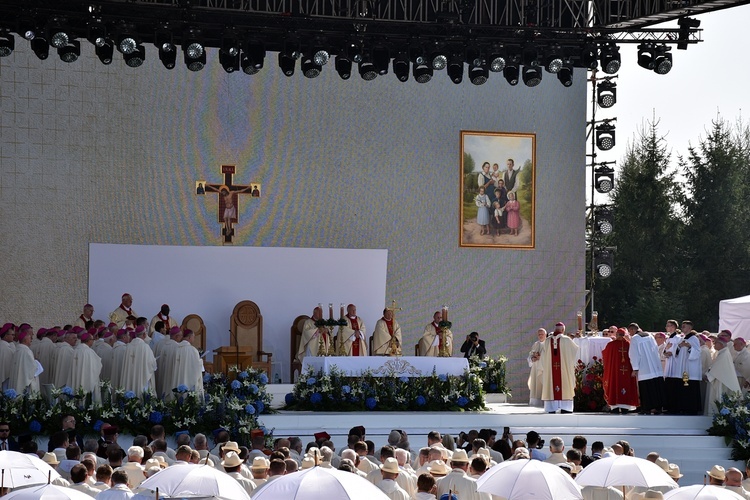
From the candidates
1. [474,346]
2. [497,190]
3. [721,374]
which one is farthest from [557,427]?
[497,190]

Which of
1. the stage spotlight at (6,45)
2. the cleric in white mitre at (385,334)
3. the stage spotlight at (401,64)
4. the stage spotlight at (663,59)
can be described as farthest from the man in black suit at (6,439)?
the stage spotlight at (663,59)

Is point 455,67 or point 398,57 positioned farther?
point 455,67

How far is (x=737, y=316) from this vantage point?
26.7 meters

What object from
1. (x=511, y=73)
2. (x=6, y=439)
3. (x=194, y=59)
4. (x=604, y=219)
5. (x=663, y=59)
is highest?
(x=663, y=59)

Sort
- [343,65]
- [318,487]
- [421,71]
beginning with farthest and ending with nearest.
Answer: [421,71], [343,65], [318,487]

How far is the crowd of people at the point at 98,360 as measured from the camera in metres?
17.9

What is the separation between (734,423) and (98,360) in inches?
369

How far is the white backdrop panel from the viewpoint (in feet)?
78.3

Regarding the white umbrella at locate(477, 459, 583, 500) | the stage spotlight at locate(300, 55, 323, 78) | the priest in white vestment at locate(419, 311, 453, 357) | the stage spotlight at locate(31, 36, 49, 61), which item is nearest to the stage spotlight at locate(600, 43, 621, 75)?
the stage spotlight at locate(300, 55, 323, 78)

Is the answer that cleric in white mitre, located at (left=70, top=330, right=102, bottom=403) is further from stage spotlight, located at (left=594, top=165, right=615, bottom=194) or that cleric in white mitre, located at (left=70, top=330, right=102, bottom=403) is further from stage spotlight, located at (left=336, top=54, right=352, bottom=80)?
stage spotlight, located at (left=594, top=165, right=615, bottom=194)

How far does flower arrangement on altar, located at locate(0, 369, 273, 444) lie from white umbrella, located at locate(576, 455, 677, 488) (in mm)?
7251

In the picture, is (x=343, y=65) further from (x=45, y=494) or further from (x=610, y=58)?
(x=45, y=494)

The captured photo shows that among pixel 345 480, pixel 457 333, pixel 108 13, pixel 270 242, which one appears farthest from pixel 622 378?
pixel 345 480

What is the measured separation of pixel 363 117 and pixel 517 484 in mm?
16350
